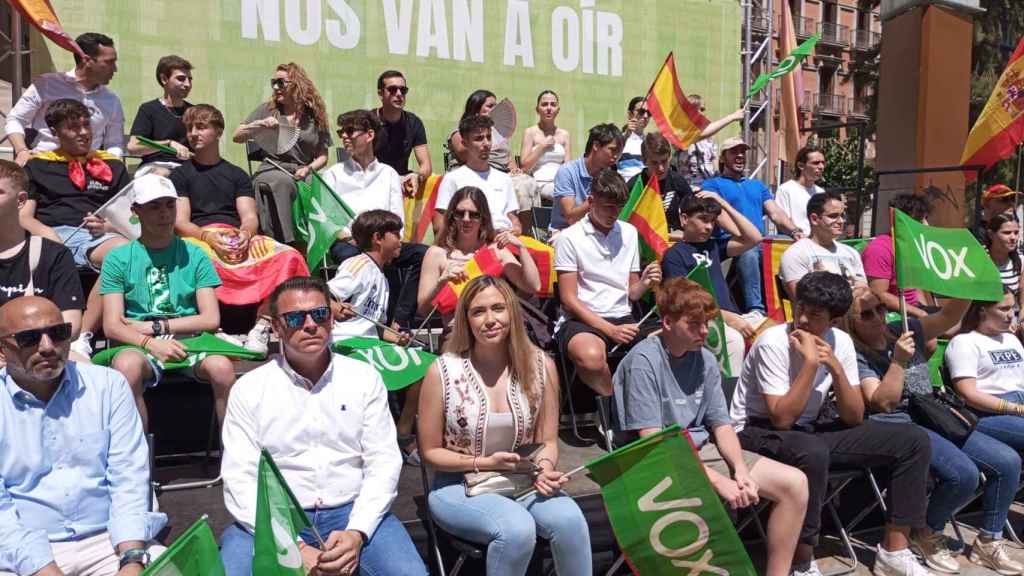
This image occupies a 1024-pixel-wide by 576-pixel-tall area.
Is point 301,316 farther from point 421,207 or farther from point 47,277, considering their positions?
point 421,207

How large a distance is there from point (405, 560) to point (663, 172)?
436cm

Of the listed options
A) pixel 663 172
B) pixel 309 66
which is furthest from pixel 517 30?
pixel 663 172

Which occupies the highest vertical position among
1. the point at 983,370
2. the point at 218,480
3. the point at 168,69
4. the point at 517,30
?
the point at 517,30

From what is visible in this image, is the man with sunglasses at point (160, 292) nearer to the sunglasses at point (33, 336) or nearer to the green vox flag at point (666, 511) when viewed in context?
the sunglasses at point (33, 336)

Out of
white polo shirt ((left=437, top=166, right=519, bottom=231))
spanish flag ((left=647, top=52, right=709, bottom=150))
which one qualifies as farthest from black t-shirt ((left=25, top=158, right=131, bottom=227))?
spanish flag ((left=647, top=52, right=709, bottom=150))

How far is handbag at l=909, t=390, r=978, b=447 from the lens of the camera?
5219 millimetres

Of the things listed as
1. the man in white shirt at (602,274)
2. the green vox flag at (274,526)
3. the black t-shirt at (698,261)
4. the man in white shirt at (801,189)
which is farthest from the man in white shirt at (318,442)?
the man in white shirt at (801,189)

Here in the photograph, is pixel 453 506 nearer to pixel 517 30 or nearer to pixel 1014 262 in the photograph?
pixel 1014 262

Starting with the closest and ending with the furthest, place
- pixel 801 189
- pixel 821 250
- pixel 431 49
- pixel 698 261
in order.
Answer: pixel 698 261 < pixel 821 250 < pixel 801 189 < pixel 431 49

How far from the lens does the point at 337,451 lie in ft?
11.9

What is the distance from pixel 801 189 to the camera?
26.9 ft

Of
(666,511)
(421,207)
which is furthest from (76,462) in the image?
(421,207)

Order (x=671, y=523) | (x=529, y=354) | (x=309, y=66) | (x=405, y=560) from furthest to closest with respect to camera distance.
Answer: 1. (x=309, y=66)
2. (x=529, y=354)
3. (x=671, y=523)
4. (x=405, y=560)

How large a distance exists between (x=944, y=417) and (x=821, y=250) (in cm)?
163
